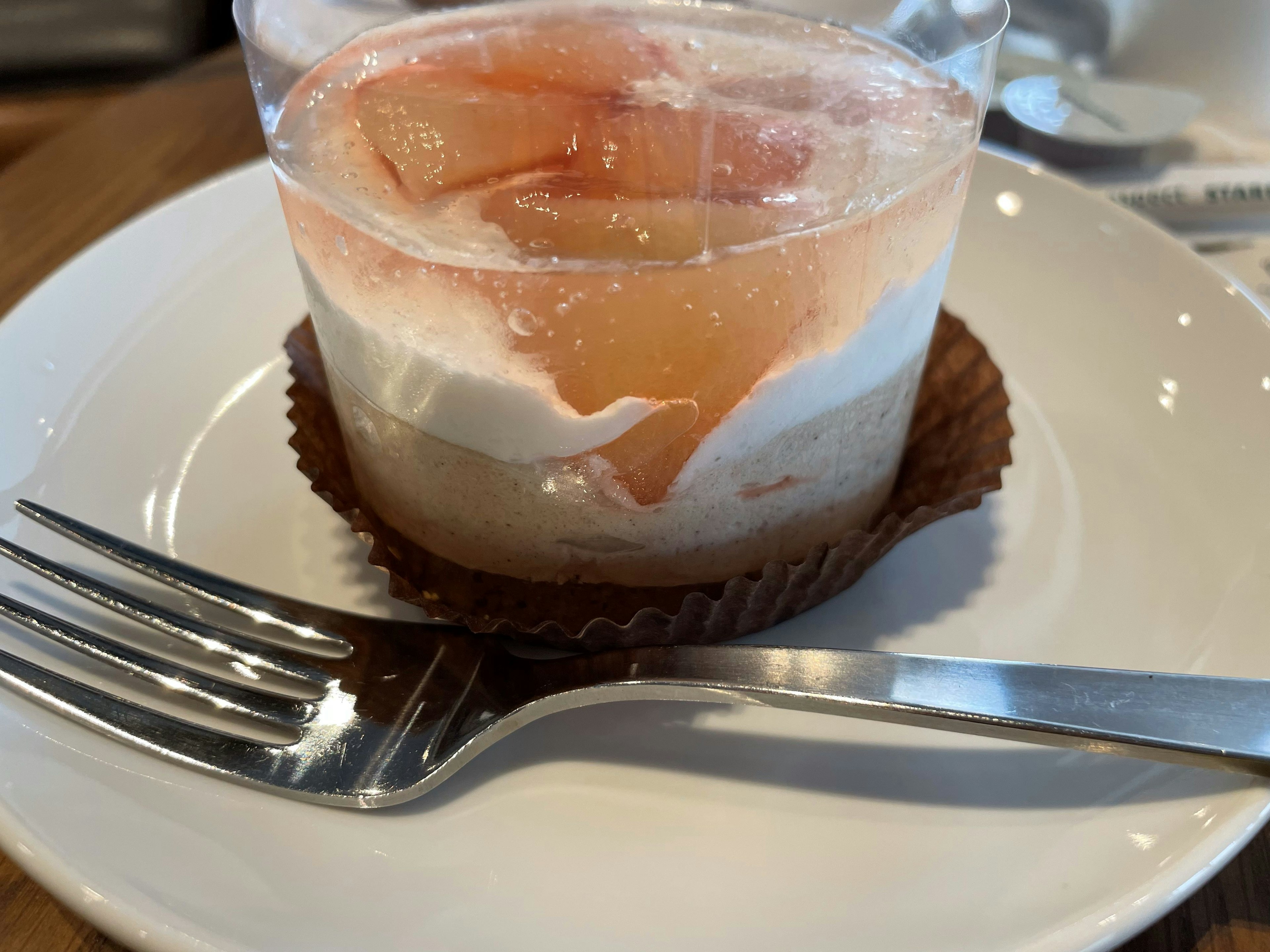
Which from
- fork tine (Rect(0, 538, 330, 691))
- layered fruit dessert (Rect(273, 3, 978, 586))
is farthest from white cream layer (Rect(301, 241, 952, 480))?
fork tine (Rect(0, 538, 330, 691))

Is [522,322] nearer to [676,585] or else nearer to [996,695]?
[676,585]

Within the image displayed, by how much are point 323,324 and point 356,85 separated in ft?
0.70

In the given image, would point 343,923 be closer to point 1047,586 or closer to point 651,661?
point 651,661

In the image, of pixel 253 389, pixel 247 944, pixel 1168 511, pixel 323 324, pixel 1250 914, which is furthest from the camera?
pixel 253 389

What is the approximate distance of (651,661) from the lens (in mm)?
746

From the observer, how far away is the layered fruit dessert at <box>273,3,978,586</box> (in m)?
0.66

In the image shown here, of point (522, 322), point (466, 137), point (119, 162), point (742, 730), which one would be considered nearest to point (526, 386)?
point (522, 322)

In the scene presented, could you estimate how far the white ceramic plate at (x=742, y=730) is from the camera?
2.06 ft

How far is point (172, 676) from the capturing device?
2.48 ft

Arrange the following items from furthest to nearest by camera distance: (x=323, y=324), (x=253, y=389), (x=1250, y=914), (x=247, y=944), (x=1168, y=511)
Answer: (x=253, y=389) → (x=1168, y=511) → (x=323, y=324) → (x=1250, y=914) → (x=247, y=944)

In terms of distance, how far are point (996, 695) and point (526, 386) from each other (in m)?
0.40

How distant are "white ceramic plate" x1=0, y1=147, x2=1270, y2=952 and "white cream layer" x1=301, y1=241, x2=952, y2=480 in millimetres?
228

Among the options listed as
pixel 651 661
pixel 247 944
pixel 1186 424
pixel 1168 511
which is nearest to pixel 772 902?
pixel 651 661

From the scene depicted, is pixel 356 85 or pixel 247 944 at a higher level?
pixel 356 85
